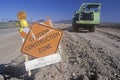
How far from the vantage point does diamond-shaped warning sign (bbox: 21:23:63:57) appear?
24.2 feet

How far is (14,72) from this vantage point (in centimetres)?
905

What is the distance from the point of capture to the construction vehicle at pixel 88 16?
28.6 m

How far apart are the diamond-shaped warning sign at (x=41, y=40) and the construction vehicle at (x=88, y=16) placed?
2117 centimetres

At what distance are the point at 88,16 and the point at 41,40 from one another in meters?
22.1

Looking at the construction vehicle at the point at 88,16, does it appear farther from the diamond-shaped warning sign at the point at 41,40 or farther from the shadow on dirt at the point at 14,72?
the diamond-shaped warning sign at the point at 41,40

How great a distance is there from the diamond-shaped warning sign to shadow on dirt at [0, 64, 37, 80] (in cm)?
90

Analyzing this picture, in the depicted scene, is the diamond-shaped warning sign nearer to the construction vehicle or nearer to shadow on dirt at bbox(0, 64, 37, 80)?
shadow on dirt at bbox(0, 64, 37, 80)

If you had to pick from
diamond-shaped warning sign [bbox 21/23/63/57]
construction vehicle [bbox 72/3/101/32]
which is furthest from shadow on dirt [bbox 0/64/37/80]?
construction vehicle [bbox 72/3/101/32]

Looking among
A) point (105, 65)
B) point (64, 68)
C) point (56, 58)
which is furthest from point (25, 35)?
point (105, 65)

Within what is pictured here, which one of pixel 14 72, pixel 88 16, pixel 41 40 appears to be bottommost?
pixel 88 16

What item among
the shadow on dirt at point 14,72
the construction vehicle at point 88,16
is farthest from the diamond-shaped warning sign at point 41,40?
the construction vehicle at point 88,16

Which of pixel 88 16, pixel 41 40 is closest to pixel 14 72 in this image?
pixel 41 40

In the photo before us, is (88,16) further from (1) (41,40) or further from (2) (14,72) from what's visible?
(1) (41,40)

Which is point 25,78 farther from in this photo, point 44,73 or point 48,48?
point 48,48
